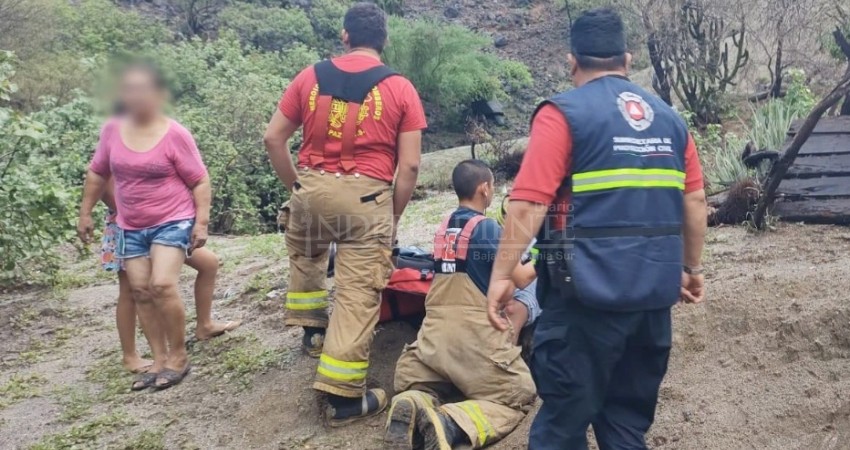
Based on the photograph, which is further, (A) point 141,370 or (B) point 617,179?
(A) point 141,370

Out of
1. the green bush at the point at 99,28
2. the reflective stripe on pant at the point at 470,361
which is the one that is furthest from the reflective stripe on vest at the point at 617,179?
the green bush at the point at 99,28

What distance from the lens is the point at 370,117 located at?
4.22 metres

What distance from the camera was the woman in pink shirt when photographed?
470cm

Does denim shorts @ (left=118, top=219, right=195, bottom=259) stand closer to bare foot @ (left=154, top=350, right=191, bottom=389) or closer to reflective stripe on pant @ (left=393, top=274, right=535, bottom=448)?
bare foot @ (left=154, top=350, right=191, bottom=389)

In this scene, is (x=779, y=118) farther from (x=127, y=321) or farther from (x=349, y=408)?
(x=127, y=321)

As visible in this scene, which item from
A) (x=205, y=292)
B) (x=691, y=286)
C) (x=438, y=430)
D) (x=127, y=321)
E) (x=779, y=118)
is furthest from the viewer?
(x=779, y=118)

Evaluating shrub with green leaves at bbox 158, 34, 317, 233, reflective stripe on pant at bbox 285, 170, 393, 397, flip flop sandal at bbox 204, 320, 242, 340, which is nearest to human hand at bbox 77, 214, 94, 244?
flip flop sandal at bbox 204, 320, 242, 340

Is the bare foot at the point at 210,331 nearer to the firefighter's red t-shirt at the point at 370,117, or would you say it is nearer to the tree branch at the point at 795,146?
the firefighter's red t-shirt at the point at 370,117

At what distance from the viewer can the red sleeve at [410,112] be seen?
14.0 feet

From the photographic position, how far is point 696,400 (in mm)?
3953

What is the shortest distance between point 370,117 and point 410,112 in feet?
0.69

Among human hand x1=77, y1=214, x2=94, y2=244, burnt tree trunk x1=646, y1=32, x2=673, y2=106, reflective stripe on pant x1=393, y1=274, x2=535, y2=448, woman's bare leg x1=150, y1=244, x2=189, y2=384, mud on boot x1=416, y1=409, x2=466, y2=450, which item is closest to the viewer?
mud on boot x1=416, y1=409, x2=466, y2=450

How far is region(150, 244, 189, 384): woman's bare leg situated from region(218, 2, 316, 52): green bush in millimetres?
23286

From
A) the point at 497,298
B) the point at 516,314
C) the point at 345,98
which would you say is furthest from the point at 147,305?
the point at 497,298
